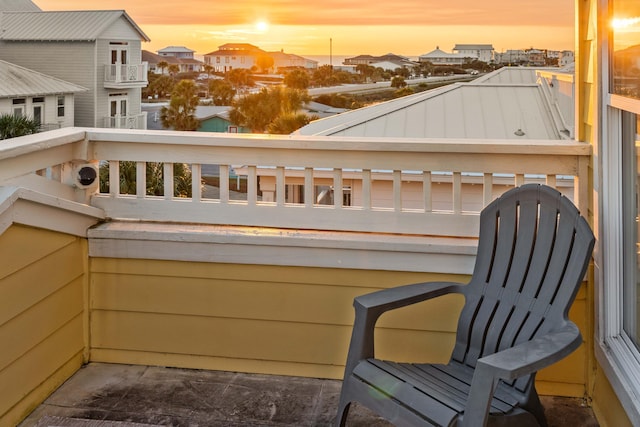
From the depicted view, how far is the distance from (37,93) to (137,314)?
12.0 m

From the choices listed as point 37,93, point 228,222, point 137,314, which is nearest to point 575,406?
point 228,222

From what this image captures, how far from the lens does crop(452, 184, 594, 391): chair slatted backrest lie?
2.00 metres

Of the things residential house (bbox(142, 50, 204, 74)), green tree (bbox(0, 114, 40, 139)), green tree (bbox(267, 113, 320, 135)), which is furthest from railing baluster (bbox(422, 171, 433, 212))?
green tree (bbox(0, 114, 40, 139))

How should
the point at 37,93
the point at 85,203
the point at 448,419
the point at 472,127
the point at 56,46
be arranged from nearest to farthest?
1. the point at 448,419
2. the point at 85,203
3. the point at 472,127
4. the point at 37,93
5. the point at 56,46

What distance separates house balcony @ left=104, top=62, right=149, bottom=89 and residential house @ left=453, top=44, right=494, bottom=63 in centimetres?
832

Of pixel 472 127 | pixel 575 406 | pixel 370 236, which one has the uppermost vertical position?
pixel 472 127

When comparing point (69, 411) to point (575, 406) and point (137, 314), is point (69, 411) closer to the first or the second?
point (137, 314)

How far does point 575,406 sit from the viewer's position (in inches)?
98.6

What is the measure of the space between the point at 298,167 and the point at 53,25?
14621 mm

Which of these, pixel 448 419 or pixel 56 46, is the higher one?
pixel 56 46

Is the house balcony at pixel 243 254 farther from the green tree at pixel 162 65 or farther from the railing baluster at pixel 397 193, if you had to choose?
the green tree at pixel 162 65

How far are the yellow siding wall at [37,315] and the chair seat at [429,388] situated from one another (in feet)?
4.19

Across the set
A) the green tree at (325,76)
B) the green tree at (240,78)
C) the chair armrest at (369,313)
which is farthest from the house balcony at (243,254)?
the green tree at (240,78)

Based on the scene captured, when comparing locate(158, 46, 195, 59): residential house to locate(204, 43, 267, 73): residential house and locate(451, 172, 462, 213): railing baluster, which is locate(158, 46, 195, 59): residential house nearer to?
locate(204, 43, 267, 73): residential house
